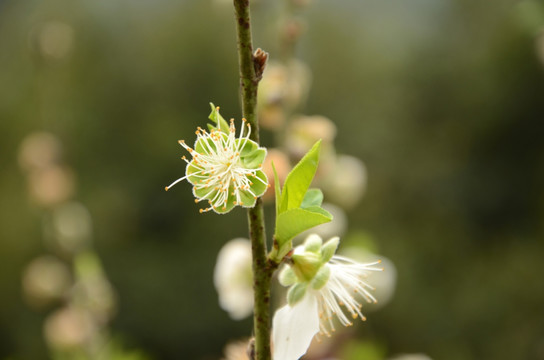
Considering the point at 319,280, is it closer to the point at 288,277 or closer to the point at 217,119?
the point at 288,277

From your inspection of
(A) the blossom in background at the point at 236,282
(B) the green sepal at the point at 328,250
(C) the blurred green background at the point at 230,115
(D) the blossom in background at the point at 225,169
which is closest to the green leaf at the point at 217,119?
(D) the blossom in background at the point at 225,169

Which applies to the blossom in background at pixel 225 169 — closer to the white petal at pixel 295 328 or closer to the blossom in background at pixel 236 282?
the white petal at pixel 295 328

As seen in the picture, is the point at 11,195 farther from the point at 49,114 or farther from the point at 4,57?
the point at 49,114

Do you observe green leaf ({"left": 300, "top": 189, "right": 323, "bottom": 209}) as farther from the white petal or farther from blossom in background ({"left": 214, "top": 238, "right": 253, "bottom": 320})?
blossom in background ({"left": 214, "top": 238, "right": 253, "bottom": 320})

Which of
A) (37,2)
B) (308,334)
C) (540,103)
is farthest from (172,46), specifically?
(308,334)

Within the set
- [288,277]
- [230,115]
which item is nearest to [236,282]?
[288,277]

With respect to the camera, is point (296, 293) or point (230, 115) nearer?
point (296, 293)

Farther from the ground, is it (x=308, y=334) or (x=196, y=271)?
(x=308, y=334)
